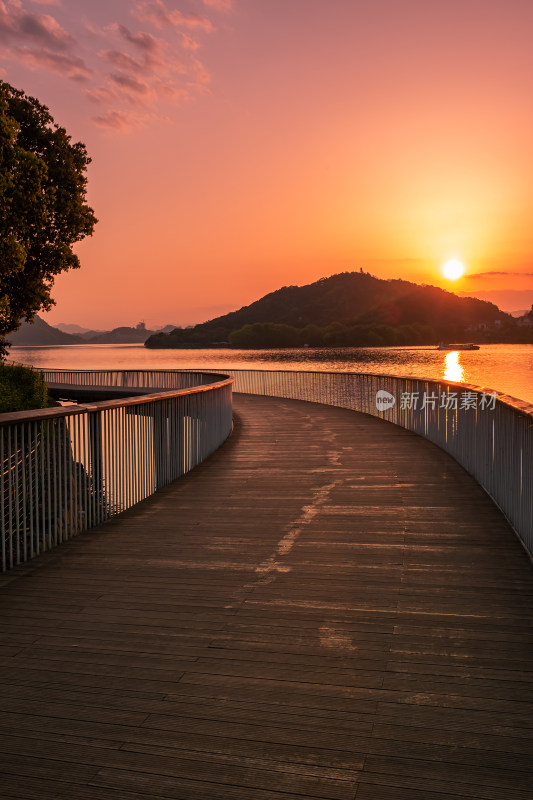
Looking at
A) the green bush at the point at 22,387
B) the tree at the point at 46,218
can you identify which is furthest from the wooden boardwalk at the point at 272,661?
the tree at the point at 46,218

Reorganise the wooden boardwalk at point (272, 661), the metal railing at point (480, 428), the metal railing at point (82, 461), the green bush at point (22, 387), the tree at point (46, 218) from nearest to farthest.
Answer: the wooden boardwalk at point (272, 661), the metal railing at point (82, 461), the metal railing at point (480, 428), the green bush at point (22, 387), the tree at point (46, 218)

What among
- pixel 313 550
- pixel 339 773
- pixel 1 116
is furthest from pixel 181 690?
pixel 1 116

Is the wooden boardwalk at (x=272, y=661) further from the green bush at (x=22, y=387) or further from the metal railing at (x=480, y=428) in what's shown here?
the green bush at (x=22, y=387)

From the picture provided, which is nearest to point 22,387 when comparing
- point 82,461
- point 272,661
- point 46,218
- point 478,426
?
point 46,218

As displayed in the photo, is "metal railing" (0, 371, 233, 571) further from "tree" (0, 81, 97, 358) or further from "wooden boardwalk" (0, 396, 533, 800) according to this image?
"tree" (0, 81, 97, 358)

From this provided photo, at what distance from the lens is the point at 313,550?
550 centimetres

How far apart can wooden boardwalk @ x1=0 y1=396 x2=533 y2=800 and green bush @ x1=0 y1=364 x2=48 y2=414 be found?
11899mm

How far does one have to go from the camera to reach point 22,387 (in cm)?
1897

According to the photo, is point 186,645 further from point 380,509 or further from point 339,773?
point 380,509

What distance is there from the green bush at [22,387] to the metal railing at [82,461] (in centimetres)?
Answer: 914

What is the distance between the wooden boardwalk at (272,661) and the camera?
8.15ft

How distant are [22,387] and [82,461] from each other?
44.9ft

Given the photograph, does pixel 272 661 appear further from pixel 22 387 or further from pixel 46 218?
pixel 46 218

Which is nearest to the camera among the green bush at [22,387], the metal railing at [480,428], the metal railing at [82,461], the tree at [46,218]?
the metal railing at [82,461]
